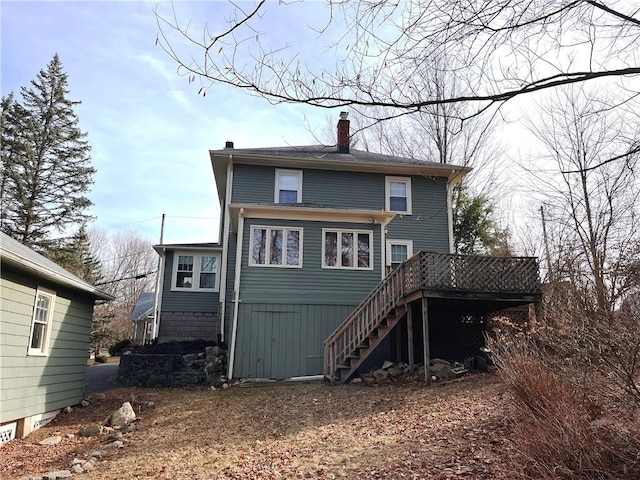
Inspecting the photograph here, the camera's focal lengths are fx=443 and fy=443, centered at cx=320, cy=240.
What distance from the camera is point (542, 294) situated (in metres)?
10.8

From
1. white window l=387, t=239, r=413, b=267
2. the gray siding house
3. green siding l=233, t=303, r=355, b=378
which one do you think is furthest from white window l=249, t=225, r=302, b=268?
the gray siding house

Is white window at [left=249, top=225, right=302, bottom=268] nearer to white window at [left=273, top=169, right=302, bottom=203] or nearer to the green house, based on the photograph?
the green house

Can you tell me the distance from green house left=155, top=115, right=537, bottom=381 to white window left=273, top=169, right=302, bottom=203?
0.12ft

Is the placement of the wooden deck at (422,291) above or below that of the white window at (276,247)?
below

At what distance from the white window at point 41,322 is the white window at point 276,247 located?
209 inches

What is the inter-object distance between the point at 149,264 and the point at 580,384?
42.0 meters

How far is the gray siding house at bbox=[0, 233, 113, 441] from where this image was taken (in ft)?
24.4

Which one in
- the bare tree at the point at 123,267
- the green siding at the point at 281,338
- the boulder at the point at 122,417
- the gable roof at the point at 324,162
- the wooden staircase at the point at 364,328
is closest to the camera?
the boulder at the point at 122,417

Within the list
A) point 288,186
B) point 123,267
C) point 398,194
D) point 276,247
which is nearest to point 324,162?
point 288,186

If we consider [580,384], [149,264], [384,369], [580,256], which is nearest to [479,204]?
[580,256]

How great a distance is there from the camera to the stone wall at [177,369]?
12406mm

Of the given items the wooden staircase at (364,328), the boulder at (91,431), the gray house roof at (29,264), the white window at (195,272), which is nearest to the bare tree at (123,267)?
the white window at (195,272)

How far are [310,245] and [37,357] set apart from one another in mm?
7267

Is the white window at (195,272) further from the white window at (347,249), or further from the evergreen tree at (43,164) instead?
the evergreen tree at (43,164)
